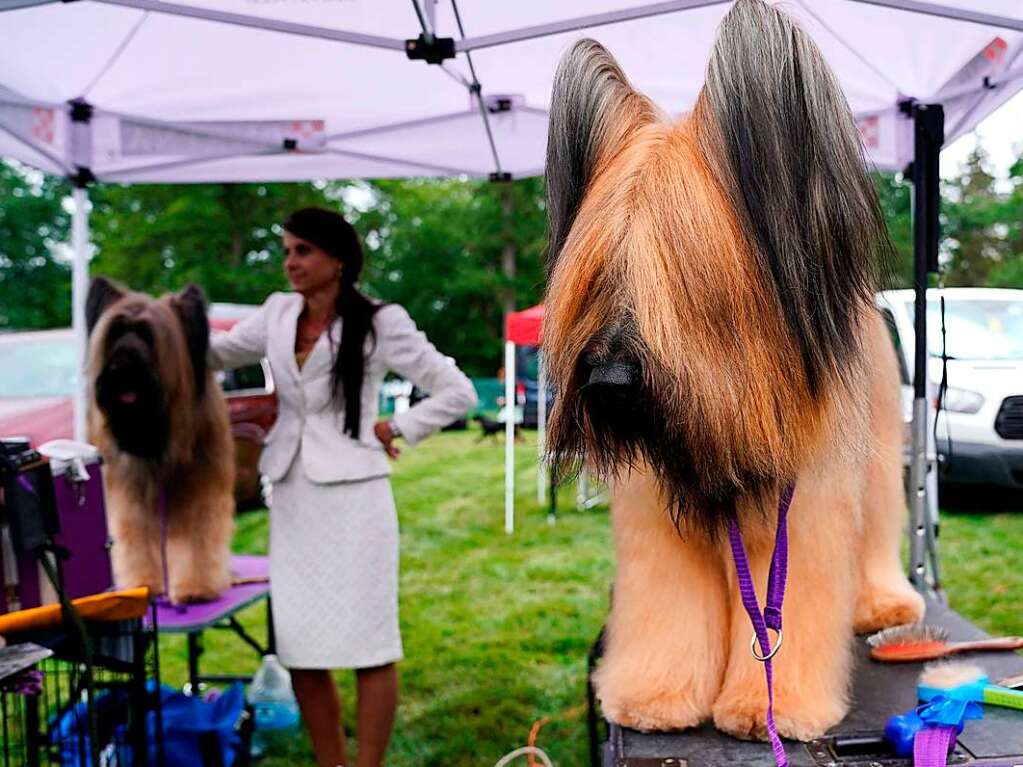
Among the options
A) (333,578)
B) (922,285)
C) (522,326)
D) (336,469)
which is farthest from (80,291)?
(522,326)

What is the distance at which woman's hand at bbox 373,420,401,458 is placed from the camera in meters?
3.20

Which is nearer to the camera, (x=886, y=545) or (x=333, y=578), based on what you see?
(x=886, y=545)

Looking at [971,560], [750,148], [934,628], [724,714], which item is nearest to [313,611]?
[724,714]

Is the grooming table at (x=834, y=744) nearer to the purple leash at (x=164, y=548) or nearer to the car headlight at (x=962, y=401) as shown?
the car headlight at (x=962, y=401)

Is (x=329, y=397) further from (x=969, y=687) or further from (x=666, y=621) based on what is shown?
(x=969, y=687)

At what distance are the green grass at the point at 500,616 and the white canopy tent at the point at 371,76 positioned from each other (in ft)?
6.93

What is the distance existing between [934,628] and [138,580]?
2.86 m

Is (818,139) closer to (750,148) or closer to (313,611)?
(750,148)

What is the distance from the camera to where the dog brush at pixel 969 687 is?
1947 mm

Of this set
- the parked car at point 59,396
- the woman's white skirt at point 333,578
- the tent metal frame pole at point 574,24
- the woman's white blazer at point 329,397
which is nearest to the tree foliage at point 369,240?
the tent metal frame pole at point 574,24

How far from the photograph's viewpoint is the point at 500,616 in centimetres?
591

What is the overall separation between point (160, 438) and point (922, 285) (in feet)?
9.25

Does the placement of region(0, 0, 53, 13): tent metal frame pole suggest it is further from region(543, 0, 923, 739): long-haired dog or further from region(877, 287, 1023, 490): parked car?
region(877, 287, 1023, 490): parked car

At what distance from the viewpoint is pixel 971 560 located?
21.4 ft
